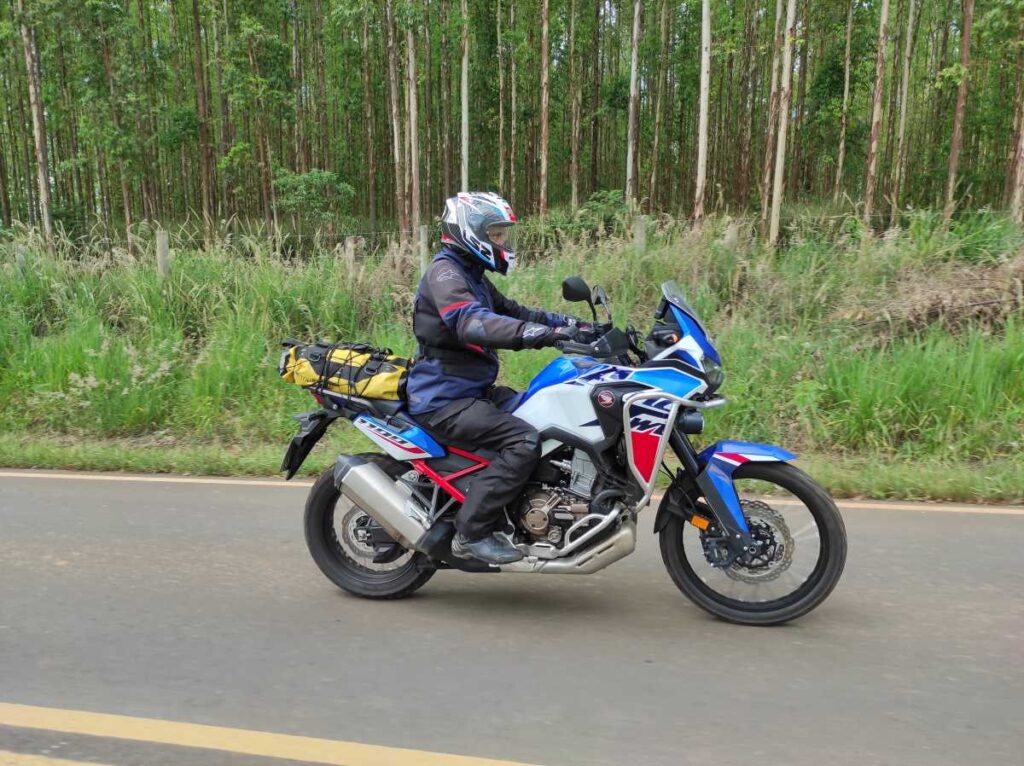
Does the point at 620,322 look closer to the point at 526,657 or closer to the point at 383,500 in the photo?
the point at 383,500

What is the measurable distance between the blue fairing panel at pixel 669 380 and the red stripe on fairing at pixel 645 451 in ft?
0.73

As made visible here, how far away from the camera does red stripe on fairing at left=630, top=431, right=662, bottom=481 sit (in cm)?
346

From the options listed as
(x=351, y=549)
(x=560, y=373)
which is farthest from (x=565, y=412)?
(x=351, y=549)

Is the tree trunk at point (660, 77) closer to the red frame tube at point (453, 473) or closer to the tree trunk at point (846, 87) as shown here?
the tree trunk at point (846, 87)

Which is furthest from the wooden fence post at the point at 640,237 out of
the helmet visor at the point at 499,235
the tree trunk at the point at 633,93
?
the tree trunk at the point at 633,93

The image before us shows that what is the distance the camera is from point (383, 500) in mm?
3787

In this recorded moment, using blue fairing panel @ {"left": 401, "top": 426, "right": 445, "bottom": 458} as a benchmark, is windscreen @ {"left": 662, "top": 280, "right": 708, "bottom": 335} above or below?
above

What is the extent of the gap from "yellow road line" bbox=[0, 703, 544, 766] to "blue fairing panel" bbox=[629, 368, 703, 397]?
1631 mm

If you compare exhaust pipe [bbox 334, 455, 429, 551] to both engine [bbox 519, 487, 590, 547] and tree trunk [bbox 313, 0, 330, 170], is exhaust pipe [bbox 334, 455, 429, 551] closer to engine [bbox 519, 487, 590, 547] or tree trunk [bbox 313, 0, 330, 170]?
engine [bbox 519, 487, 590, 547]

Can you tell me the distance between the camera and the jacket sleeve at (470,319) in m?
3.38

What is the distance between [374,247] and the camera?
1110cm

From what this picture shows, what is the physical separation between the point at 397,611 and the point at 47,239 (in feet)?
30.9

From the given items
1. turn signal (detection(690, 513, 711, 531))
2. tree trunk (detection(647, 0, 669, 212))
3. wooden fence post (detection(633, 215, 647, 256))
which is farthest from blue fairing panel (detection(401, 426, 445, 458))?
tree trunk (detection(647, 0, 669, 212))

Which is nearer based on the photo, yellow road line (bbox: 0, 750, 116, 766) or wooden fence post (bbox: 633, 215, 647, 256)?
yellow road line (bbox: 0, 750, 116, 766)
